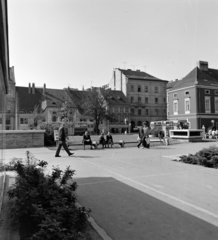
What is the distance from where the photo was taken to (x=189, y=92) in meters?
49.1

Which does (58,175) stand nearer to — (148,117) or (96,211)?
(96,211)

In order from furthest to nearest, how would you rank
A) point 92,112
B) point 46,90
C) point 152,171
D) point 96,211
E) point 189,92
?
1. point 46,90
2. point 92,112
3. point 189,92
4. point 152,171
5. point 96,211

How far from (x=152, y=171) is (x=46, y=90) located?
63.5 metres

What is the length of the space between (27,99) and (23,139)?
50173 mm

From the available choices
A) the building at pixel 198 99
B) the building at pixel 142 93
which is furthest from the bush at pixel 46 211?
the building at pixel 142 93

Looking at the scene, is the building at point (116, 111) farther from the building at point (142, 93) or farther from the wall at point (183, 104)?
the wall at point (183, 104)

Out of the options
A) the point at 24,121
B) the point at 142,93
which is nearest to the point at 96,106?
the point at 24,121

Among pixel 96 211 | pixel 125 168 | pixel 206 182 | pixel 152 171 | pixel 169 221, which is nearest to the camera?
pixel 169 221

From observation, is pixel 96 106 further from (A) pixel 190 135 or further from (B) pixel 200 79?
(A) pixel 190 135

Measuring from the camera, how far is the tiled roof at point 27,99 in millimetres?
62781

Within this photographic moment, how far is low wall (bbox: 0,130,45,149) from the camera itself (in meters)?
17.6

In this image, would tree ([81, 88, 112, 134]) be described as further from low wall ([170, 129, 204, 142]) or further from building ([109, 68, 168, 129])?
low wall ([170, 129, 204, 142])

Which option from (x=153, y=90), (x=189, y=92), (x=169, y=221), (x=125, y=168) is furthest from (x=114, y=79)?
(x=169, y=221)

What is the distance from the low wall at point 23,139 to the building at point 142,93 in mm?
54010
